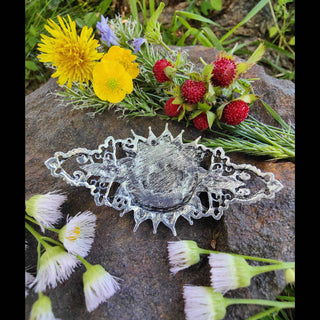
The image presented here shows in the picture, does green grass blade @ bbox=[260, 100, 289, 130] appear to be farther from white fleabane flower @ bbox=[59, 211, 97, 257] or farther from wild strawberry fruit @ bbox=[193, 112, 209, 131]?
white fleabane flower @ bbox=[59, 211, 97, 257]

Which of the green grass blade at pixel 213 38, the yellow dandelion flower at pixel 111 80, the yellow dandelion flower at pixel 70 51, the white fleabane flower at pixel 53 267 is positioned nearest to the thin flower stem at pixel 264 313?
the white fleabane flower at pixel 53 267

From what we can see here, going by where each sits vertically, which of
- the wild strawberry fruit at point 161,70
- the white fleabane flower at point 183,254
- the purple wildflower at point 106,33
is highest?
the purple wildflower at point 106,33

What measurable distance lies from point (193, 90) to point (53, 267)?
58cm

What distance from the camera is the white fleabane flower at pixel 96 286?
759 millimetres

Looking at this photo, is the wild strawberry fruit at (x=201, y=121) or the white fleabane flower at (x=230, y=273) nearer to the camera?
the white fleabane flower at (x=230, y=273)

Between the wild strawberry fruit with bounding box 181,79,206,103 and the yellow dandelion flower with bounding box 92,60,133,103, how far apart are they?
0.16 meters

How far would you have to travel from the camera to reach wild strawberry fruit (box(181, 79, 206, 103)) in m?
0.87

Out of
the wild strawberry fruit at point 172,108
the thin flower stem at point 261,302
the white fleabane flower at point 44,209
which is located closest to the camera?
the thin flower stem at point 261,302

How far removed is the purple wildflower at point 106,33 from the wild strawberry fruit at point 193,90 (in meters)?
0.30

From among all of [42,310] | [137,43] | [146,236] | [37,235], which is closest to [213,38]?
[137,43]

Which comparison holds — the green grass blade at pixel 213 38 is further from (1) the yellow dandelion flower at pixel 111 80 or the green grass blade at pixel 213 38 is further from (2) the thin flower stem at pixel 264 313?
(2) the thin flower stem at pixel 264 313

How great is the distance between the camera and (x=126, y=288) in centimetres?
81

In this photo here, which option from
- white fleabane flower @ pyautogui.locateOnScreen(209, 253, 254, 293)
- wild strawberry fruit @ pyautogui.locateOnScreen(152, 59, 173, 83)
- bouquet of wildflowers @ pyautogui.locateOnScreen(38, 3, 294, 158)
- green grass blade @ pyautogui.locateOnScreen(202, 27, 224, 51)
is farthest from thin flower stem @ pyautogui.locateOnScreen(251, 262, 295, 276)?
green grass blade @ pyautogui.locateOnScreen(202, 27, 224, 51)

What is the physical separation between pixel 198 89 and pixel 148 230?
1.36ft
